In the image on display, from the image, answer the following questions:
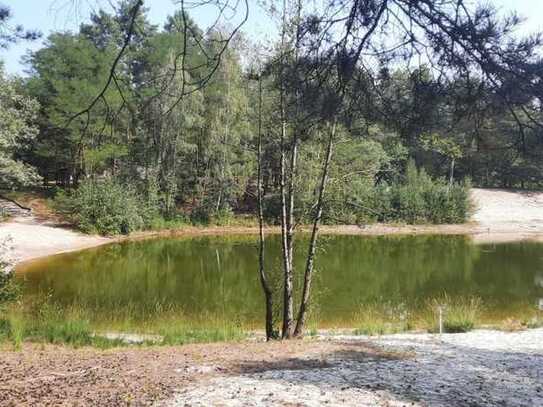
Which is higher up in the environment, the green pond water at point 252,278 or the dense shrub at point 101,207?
the dense shrub at point 101,207

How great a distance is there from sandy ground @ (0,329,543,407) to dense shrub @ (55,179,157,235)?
58.4ft

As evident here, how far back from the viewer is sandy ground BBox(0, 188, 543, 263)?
→ 20406 millimetres

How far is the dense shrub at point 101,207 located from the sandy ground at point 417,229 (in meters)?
0.63

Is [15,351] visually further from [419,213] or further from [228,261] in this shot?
[419,213]

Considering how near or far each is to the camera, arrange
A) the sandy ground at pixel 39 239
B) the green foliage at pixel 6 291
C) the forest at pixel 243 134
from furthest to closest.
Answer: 1. the sandy ground at pixel 39 239
2. the green foliage at pixel 6 291
3. the forest at pixel 243 134

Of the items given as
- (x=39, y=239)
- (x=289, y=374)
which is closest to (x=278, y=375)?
(x=289, y=374)

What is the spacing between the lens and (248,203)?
32875 millimetres

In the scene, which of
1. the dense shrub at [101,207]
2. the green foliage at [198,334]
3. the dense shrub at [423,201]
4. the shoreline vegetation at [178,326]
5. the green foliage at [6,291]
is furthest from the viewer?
the dense shrub at [423,201]

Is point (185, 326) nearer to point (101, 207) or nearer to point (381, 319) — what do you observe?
point (381, 319)

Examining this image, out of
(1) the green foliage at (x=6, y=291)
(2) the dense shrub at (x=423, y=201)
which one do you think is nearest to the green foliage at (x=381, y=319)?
(1) the green foliage at (x=6, y=291)

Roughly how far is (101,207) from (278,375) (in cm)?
2069

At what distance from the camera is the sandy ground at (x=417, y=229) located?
20406mm

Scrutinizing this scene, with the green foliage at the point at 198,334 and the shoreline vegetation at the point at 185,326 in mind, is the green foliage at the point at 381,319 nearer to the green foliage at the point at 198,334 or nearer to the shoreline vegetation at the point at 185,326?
the shoreline vegetation at the point at 185,326

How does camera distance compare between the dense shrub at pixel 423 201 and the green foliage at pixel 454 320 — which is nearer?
the green foliage at pixel 454 320
